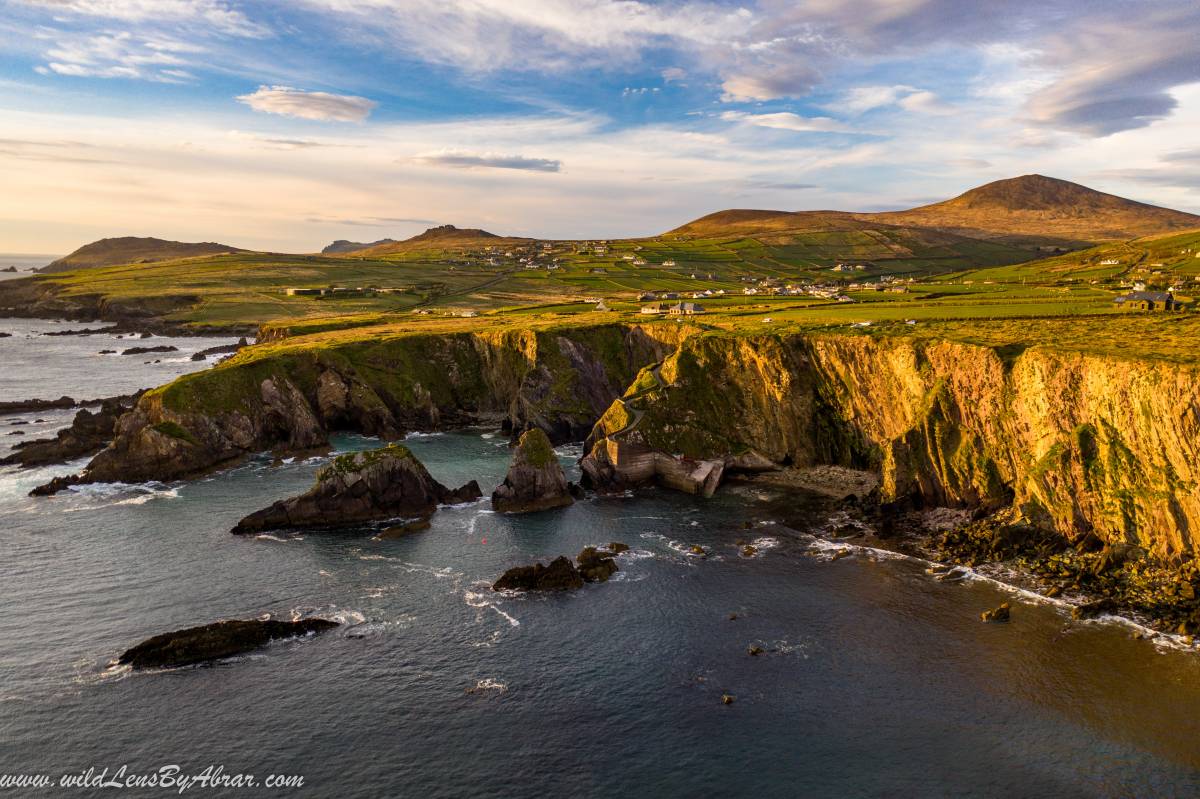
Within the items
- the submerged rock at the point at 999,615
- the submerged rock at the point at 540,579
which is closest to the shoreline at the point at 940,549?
the submerged rock at the point at 999,615

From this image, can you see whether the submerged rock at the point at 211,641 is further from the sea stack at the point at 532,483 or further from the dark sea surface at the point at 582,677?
the sea stack at the point at 532,483

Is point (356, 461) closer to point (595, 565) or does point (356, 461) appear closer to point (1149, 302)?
point (595, 565)

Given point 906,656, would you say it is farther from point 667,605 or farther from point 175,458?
point 175,458

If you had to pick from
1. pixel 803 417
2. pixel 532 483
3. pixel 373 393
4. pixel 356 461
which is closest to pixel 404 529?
pixel 356 461

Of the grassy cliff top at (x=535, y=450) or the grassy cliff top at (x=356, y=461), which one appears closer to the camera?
→ the grassy cliff top at (x=356, y=461)

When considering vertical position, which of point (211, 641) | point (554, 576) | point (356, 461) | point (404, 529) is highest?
point (356, 461)

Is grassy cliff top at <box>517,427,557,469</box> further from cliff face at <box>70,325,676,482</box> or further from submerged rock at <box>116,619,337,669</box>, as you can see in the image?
submerged rock at <box>116,619,337,669</box>
